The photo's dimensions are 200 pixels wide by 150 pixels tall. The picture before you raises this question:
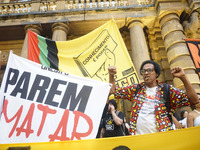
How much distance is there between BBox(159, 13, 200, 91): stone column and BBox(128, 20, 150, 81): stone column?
0.90 meters

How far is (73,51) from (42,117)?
2606mm

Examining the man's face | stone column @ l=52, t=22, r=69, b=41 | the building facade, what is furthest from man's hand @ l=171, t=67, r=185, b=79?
stone column @ l=52, t=22, r=69, b=41

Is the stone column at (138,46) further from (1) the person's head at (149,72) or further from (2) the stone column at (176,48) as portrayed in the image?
(1) the person's head at (149,72)

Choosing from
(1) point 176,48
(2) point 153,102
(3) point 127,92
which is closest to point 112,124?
(3) point 127,92

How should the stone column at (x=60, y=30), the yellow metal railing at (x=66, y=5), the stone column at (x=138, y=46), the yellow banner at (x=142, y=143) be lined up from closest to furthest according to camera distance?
1. the yellow banner at (x=142, y=143)
2. the stone column at (x=138, y=46)
3. the stone column at (x=60, y=30)
4. the yellow metal railing at (x=66, y=5)

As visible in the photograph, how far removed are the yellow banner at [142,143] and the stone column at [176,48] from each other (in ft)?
14.7

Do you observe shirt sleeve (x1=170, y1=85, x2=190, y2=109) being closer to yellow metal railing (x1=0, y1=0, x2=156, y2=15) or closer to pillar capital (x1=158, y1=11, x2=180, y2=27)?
pillar capital (x1=158, y1=11, x2=180, y2=27)

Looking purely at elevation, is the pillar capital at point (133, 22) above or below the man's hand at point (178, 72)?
above

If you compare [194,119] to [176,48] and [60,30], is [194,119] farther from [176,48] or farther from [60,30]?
[60,30]

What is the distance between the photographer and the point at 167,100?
2039mm

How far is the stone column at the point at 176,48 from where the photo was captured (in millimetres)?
5538

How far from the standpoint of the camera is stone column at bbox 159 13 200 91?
18.2 ft

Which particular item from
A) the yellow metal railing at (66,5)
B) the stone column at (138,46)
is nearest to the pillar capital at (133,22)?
the stone column at (138,46)

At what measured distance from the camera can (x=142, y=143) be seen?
4.65 ft
